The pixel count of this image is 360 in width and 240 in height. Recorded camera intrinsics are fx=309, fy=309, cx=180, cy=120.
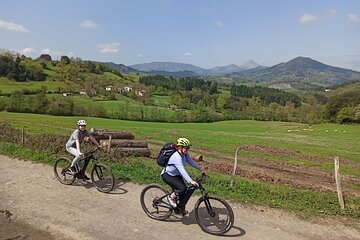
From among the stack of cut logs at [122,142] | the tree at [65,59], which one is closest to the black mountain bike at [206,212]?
the stack of cut logs at [122,142]

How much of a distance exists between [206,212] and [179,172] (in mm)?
1333

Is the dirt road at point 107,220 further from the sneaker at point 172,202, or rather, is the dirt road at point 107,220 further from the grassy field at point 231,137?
the grassy field at point 231,137

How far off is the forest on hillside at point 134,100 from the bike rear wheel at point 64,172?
2943 inches

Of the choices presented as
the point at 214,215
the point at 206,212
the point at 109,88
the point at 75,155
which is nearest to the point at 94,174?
the point at 75,155

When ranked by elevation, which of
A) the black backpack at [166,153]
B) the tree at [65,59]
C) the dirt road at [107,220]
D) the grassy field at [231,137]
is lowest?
the grassy field at [231,137]

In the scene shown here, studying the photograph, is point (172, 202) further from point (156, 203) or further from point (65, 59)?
point (65, 59)

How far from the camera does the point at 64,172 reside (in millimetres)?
11781

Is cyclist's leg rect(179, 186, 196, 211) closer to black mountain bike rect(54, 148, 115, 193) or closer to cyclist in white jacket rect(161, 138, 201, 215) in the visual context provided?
cyclist in white jacket rect(161, 138, 201, 215)

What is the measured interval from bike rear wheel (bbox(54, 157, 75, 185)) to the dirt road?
1.30 ft

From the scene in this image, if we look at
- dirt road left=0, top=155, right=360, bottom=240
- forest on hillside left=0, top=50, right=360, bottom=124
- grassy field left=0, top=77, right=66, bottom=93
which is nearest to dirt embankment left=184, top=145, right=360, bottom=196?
dirt road left=0, top=155, right=360, bottom=240

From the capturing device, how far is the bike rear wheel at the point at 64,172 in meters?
11.8

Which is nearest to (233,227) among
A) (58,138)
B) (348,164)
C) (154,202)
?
(154,202)

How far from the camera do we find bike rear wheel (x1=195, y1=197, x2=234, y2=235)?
8.24 meters

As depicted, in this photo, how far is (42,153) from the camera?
15555 mm
